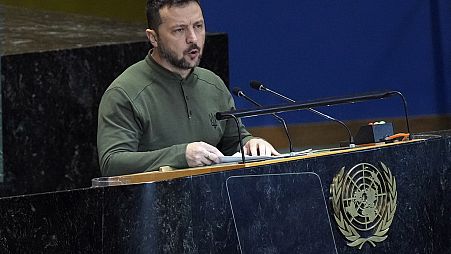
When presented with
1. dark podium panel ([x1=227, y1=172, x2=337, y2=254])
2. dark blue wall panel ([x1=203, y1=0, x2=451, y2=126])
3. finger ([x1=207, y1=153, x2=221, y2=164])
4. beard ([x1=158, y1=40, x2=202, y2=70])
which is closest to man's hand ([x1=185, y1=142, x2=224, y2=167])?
finger ([x1=207, y1=153, x2=221, y2=164])

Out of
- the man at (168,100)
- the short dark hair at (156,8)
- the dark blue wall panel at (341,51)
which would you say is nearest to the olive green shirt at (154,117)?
the man at (168,100)

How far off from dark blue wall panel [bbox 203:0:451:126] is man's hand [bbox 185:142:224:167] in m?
2.96

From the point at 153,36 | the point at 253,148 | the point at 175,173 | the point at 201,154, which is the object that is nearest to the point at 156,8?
the point at 153,36

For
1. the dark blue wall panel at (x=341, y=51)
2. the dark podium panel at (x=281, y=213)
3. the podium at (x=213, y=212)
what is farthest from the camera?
the dark blue wall panel at (x=341, y=51)

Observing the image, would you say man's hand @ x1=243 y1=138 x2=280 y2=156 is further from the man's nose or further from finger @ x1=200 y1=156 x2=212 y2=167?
the man's nose

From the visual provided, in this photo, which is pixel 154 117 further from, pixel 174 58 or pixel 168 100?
pixel 174 58

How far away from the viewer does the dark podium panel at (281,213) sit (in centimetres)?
278

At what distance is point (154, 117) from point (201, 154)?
0.57m

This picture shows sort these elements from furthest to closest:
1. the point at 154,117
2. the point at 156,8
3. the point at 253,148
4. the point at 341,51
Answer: the point at 341,51 < the point at 156,8 < the point at 154,117 < the point at 253,148

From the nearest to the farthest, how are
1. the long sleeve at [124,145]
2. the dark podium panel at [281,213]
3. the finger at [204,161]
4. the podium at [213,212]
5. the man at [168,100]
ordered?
the podium at [213,212]
the dark podium panel at [281,213]
the finger at [204,161]
the long sleeve at [124,145]
the man at [168,100]

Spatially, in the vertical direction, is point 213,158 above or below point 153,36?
below

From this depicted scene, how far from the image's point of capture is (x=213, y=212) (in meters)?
2.72

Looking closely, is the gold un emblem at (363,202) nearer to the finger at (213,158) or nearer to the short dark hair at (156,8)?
the finger at (213,158)

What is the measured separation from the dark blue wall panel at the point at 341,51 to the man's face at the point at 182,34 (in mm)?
2335
